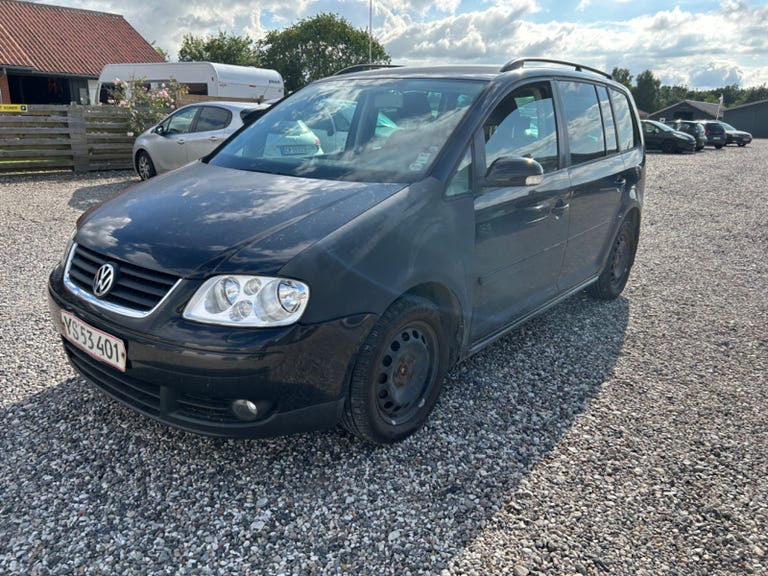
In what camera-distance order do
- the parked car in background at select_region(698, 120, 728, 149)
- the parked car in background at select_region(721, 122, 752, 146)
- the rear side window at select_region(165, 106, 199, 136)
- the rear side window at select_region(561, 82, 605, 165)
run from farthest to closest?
the parked car in background at select_region(721, 122, 752, 146), the parked car in background at select_region(698, 120, 728, 149), the rear side window at select_region(165, 106, 199, 136), the rear side window at select_region(561, 82, 605, 165)

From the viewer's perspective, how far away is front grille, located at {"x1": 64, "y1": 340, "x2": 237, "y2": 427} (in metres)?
2.38

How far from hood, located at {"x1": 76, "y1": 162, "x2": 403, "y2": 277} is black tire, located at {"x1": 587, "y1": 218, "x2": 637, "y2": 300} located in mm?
2896

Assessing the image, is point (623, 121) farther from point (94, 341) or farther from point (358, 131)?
point (94, 341)

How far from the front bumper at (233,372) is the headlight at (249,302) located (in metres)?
0.04

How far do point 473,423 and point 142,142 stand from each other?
10013 mm

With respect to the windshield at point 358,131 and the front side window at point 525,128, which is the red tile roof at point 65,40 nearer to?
the windshield at point 358,131

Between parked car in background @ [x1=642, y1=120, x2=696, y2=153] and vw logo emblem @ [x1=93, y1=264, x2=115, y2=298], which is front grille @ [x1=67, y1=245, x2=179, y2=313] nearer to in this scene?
vw logo emblem @ [x1=93, y1=264, x2=115, y2=298]

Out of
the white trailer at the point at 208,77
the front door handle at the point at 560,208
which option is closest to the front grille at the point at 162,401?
the front door handle at the point at 560,208

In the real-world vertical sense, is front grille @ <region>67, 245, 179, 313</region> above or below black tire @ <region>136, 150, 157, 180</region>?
above

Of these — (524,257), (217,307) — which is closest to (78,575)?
(217,307)

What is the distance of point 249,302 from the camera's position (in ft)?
7.43

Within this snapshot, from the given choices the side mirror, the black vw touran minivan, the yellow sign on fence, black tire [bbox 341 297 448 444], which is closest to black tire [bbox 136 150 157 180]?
the yellow sign on fence

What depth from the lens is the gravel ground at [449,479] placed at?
2199 mm

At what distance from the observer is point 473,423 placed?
3.11 m
